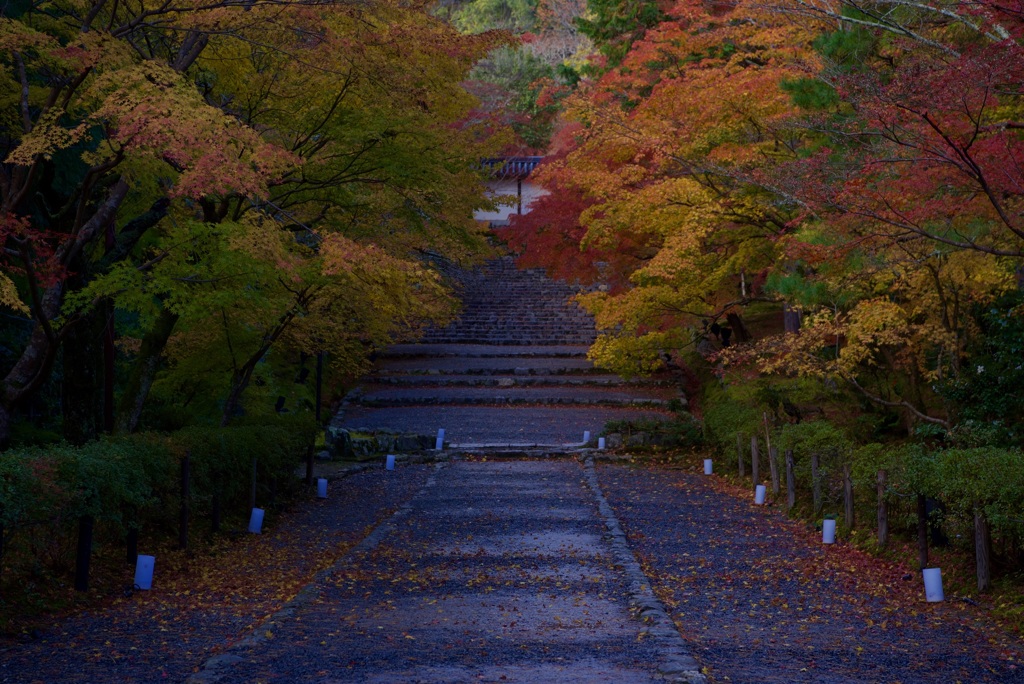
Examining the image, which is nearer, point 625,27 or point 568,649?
point 568,649

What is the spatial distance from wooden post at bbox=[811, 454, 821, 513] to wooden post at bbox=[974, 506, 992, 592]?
4186 millimetres

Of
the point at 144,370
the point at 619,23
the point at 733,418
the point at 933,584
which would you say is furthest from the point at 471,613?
the point at 619,23

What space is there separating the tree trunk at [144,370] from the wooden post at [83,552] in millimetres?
4380

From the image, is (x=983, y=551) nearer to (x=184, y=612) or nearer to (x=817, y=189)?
(x=817, y=189)

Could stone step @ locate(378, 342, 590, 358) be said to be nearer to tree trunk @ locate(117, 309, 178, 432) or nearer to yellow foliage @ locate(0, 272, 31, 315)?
tree trunk @ locate(117, 309, 178, 432)

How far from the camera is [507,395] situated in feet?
85.6

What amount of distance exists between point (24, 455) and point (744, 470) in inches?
458

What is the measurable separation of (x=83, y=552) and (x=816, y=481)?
8422mm

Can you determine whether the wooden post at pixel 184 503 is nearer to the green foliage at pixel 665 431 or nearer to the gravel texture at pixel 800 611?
the gravel texture at pixel 800 611

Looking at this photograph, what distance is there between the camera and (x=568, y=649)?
6.24m

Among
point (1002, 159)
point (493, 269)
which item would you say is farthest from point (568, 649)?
point (493, 269)

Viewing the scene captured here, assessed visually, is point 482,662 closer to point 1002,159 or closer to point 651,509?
point 1002,159

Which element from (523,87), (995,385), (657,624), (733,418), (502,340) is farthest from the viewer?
(523,87)

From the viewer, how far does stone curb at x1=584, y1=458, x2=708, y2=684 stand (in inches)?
219
